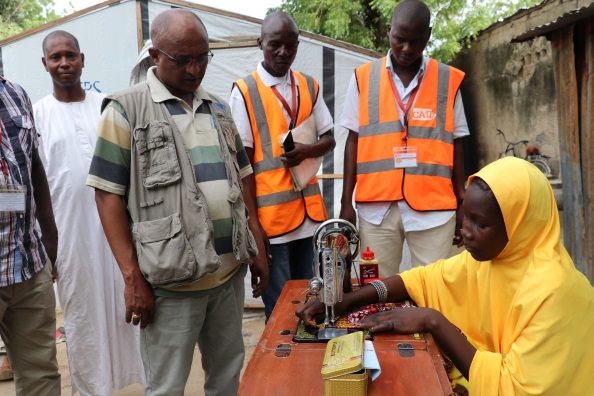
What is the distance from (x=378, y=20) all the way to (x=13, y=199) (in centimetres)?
829

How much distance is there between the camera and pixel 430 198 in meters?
3.06

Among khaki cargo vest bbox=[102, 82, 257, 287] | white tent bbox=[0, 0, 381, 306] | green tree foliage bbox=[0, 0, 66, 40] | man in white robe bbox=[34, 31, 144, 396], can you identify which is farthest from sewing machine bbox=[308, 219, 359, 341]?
green tree foliage bbox=[0, 0, 66, 40]

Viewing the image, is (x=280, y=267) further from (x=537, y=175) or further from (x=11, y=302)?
(x=537, y=175)

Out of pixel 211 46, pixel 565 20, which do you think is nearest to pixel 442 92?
pixel 565 20

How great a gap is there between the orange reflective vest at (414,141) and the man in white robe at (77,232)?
162cm

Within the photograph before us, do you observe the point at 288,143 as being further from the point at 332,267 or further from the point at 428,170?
the point at 332,267

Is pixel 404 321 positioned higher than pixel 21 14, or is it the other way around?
pixel 21 14

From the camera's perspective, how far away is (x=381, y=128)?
3162mm

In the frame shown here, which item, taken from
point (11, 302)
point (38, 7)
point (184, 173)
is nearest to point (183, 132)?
point (184, 173)

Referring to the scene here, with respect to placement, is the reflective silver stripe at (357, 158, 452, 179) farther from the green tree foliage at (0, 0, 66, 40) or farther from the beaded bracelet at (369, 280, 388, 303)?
the green tree foliage at (0, 0, 66, 40)

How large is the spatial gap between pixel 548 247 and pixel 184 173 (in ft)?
4.53

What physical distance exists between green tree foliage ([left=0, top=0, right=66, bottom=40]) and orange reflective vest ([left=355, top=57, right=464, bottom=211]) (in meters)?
16.3

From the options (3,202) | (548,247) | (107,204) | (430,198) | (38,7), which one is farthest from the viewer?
(38,7)

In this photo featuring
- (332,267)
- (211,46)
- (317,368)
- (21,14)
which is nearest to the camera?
(317,368)
